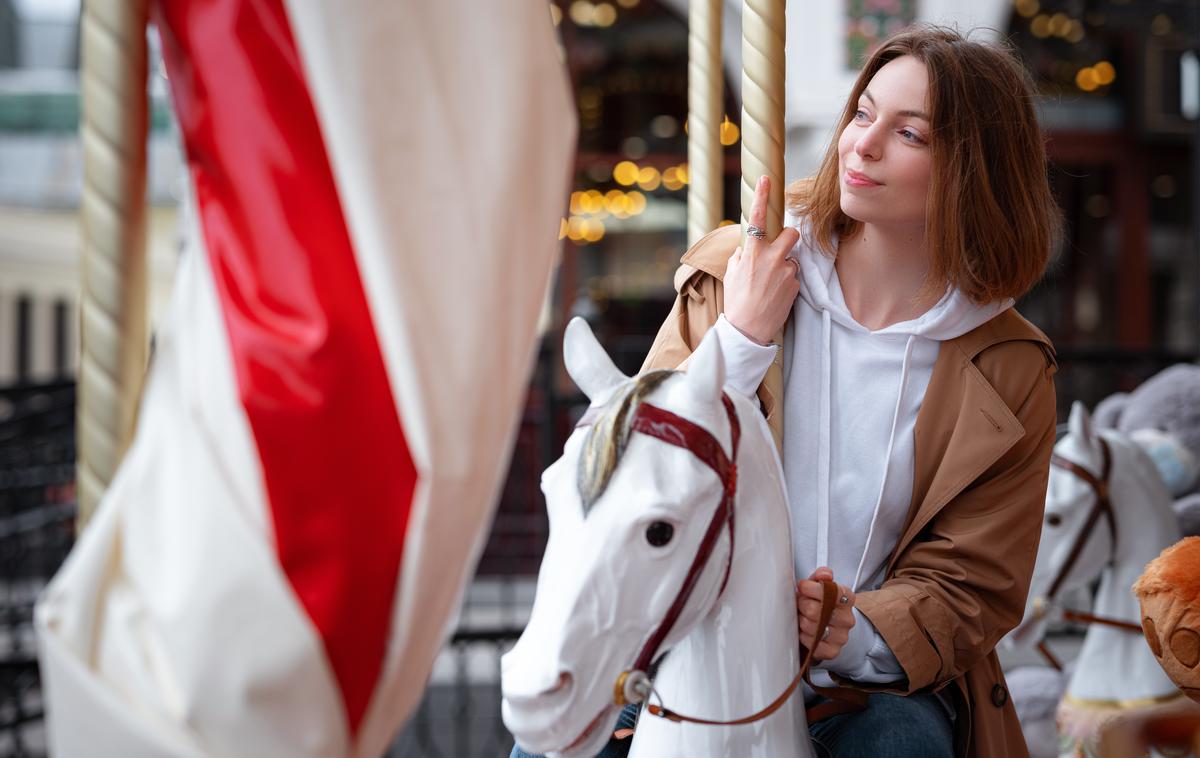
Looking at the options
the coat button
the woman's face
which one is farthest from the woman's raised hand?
the coat button

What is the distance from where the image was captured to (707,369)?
Result: 1.16m

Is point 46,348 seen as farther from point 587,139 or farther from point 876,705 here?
point 876,705

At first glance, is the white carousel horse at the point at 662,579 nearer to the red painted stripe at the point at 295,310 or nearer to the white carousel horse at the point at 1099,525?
the red painted stripe at the point at 295,310

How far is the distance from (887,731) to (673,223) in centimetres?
672

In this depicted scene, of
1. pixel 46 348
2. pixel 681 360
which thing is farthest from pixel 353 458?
pixel 46 348

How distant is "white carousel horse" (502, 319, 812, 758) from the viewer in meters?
1.07

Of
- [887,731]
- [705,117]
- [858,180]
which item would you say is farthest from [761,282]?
[705,117]

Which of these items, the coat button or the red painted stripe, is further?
the coat button

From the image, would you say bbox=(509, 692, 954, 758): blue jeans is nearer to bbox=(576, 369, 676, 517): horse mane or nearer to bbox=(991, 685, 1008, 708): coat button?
bbox=(991, 685, 1008, 708): coat button

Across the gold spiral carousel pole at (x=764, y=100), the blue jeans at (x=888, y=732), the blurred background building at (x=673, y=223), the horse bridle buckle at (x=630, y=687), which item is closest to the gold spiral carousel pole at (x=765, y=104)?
the gold spiral carousel pole at (x=764, y=100)

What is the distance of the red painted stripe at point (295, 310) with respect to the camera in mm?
921

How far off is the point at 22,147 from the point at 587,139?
7.11 meters

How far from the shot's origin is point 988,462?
4.96 feet

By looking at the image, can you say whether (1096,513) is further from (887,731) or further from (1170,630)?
(887,731)
